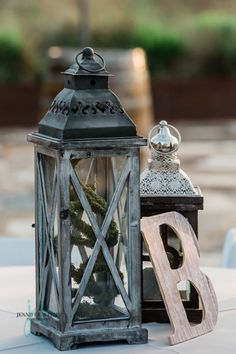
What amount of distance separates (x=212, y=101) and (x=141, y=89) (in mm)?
3949

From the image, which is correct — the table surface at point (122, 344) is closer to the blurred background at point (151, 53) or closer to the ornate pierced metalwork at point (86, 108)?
the ornate pierced metalwork at point (86, 108)

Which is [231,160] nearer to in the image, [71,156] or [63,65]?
[63,65]

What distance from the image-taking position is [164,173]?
218 centimetres

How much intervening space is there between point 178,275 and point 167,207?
0.52ft

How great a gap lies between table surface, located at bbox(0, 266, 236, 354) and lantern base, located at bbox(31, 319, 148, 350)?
1 cm

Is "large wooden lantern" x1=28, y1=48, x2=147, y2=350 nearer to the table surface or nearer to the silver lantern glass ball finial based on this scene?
the table surface

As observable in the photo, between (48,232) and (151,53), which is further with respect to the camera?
(151,53)

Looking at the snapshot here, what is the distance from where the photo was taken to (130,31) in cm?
1395

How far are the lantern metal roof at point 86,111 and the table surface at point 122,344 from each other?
39 centimetres

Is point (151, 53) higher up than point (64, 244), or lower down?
higher up

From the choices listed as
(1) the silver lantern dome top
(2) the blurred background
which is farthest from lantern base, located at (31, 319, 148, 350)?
(2) the blurred background

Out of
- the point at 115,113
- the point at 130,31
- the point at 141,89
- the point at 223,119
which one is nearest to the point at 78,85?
the point at 115,113

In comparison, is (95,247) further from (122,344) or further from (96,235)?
(122,344)

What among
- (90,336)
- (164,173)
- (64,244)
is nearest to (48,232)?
(64,244)
